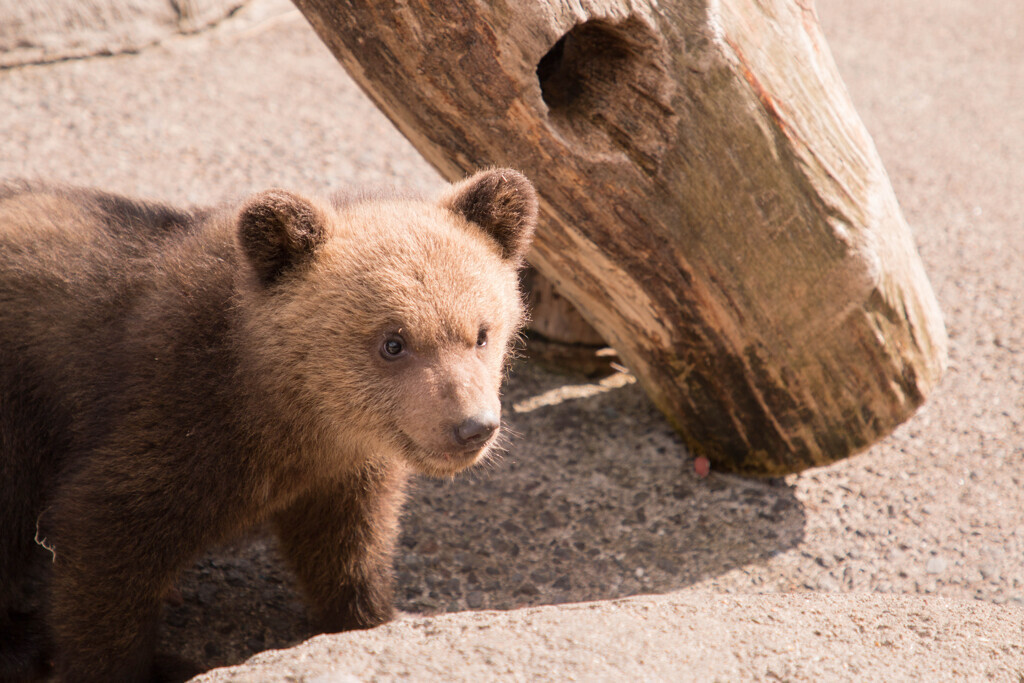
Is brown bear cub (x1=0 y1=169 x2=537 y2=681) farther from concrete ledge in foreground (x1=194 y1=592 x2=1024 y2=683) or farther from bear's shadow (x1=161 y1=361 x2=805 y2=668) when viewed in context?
bear's shadow (x1=161 y1=361 x2=805 y2=668)

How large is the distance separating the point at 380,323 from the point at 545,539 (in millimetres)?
1933

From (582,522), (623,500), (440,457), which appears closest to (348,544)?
(440,457)

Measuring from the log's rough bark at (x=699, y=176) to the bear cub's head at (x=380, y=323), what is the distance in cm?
63

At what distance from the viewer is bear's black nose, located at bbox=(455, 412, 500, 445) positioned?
2967 millimetres

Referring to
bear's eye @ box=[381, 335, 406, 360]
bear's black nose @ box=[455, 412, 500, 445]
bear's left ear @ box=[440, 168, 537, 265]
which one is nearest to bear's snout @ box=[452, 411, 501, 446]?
bear's black nose @ box=[455, 412, 500, 445]

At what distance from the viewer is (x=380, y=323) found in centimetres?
313

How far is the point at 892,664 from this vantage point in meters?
3.02

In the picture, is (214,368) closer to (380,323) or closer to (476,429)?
(380,323)

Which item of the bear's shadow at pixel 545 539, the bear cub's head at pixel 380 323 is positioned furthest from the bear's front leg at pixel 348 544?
the bear cub's head at pixel 380 323

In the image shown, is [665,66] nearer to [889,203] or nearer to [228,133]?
[889,203]

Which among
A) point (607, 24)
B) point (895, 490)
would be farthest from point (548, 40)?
point (895, 490)

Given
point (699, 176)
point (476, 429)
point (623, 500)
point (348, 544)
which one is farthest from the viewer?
point (623, 500)

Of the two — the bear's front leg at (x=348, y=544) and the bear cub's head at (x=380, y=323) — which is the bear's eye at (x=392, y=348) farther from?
the bear's front leg at (x=348, y=544)

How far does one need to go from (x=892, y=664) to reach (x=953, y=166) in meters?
6.71
